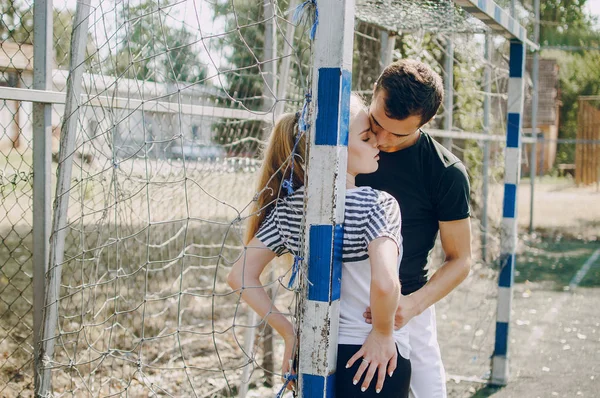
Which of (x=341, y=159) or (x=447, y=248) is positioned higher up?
(x=341, y=159)

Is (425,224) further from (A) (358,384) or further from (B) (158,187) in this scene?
(B) (158,187)

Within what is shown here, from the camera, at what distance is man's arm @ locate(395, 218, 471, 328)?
238cm

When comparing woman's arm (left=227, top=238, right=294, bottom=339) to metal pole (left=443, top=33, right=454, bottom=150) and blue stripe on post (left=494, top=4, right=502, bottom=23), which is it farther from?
metal pole (left=443, top=33, right=454, bottom=150)

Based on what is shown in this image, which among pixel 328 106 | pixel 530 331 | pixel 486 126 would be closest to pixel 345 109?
pixel 328 106

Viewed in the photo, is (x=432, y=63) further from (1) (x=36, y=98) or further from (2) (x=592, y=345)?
(1) (x=36, y=98)

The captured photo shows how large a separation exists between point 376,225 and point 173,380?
107 inches

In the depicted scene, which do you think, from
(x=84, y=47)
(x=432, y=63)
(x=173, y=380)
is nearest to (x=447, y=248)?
(x=84, y=47)

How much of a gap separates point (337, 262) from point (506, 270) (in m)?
2.97

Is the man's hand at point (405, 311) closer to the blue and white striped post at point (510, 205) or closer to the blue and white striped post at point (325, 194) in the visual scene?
the blue and white striped post at point (325, 194)

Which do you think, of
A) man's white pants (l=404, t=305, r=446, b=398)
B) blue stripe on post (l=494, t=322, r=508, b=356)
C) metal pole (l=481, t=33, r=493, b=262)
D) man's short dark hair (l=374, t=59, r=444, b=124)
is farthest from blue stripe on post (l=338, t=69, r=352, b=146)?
metal pole (l=481, t=33, r=493, b=262)

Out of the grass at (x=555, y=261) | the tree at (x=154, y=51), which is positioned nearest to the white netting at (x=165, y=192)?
the tree at (x=154, y=51)

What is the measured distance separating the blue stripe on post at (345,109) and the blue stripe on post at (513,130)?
291cm

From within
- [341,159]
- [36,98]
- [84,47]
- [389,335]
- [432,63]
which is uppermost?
[432,63]

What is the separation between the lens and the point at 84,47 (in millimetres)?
2725
